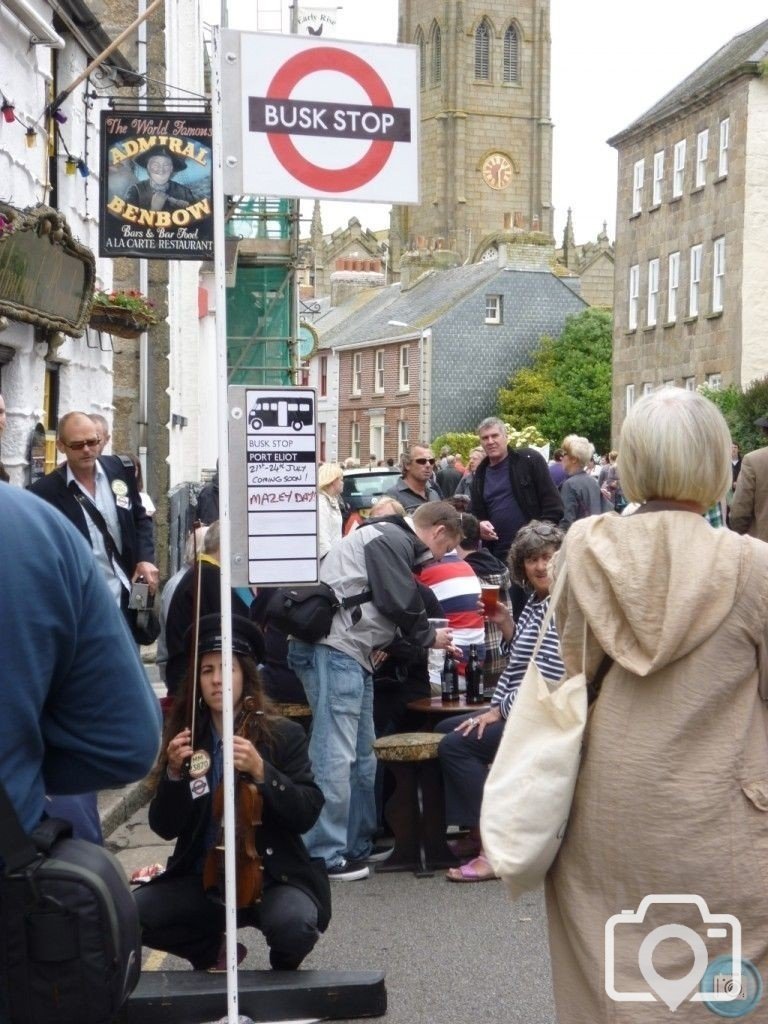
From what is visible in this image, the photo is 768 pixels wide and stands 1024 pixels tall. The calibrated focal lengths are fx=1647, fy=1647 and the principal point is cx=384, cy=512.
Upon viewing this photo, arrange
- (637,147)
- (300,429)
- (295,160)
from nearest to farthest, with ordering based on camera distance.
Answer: (295,160)
(300,429)
(637,147)

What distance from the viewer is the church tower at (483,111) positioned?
11294 cm

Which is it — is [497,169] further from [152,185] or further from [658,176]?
[152,185]

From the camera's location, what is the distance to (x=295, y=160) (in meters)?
5.11

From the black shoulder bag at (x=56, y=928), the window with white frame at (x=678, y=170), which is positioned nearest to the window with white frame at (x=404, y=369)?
the window with white frame at (x=678, y=170)

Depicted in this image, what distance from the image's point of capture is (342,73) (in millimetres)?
5172

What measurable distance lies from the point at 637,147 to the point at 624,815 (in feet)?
151

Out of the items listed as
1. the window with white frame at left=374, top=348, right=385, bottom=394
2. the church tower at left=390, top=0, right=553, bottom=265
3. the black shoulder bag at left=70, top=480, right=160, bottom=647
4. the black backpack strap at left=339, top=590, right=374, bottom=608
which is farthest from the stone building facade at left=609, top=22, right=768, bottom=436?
the church tower at left=390, top=0, right=553, bottom=265

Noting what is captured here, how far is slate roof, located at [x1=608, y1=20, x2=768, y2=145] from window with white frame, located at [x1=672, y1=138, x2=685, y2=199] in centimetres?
96

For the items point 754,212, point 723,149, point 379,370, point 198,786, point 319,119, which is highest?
point 723,149

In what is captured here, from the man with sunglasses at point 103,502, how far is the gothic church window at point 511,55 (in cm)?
11220

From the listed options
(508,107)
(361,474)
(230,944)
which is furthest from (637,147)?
(508,107)

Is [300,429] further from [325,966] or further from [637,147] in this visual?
[637,147]

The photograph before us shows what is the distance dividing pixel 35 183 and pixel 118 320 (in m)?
2.00

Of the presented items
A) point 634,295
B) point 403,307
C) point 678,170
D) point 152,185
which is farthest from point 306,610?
point 403,307
